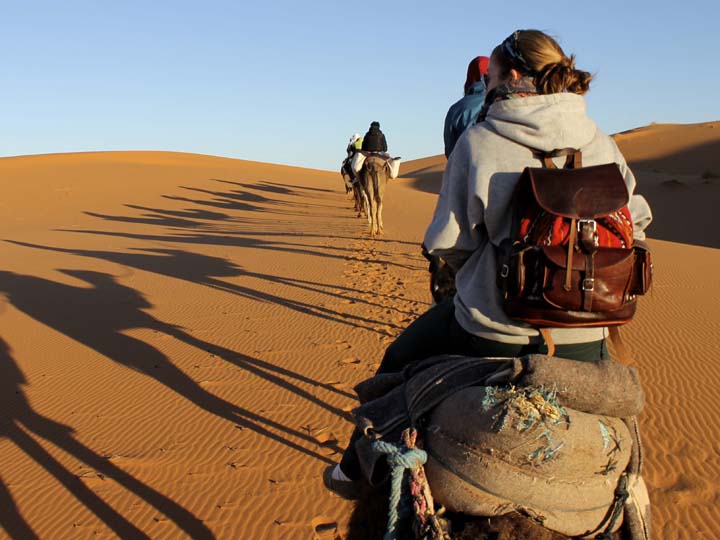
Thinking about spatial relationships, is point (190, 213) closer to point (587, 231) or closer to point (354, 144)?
point (354, 144)

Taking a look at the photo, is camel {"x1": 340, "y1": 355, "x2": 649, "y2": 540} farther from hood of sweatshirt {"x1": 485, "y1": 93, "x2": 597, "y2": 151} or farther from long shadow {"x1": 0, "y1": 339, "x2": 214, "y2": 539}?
long shadow {"x1": 0, "y1": 339, "x2": 214, "y2": 539}

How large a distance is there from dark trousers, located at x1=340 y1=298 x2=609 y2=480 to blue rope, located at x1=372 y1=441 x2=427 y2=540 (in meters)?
0.39

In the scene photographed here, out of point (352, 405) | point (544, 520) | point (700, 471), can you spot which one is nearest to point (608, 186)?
point (544, 520)

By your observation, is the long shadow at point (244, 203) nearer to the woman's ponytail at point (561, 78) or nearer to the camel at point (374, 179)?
the camel at point (374, 179)

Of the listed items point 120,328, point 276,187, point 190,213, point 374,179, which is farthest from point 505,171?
point 276,187

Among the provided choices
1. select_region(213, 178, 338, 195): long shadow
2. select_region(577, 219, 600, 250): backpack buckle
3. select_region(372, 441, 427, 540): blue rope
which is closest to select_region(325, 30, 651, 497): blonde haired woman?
select_region(577, 219, 600, 250): backpack buckle

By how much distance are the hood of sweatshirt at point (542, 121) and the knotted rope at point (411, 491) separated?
0.91 meters

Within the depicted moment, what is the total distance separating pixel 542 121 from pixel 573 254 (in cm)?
41

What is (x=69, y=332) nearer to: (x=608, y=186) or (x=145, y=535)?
(x=145, y=535)

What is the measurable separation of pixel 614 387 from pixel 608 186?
1.76ft

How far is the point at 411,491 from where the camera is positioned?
6.23 feet

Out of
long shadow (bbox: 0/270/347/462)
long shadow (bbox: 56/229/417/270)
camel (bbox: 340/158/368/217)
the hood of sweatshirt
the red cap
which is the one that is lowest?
long shadow (bbox: 56/229/417/270)

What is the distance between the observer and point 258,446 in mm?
5348

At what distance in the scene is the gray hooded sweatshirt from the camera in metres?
2.05
